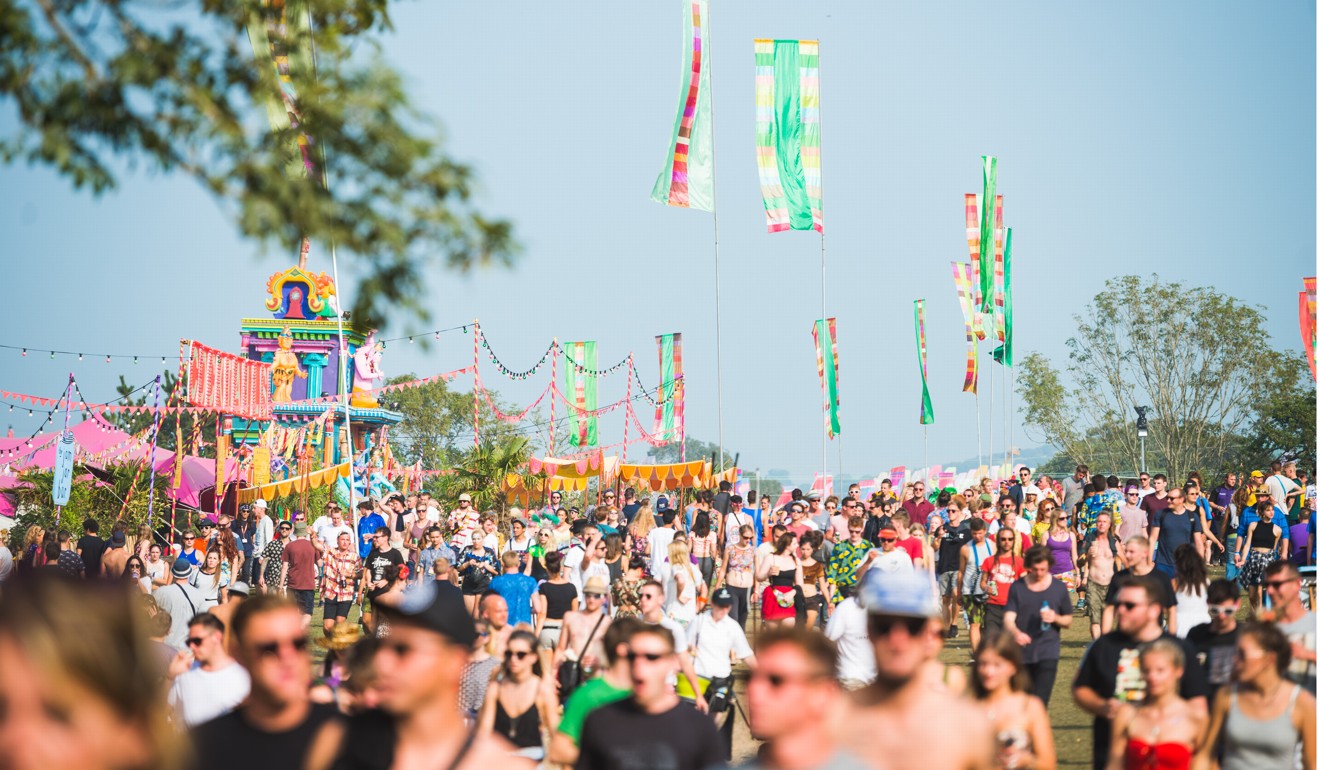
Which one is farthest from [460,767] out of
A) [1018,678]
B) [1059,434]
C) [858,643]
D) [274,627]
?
[1059,434]

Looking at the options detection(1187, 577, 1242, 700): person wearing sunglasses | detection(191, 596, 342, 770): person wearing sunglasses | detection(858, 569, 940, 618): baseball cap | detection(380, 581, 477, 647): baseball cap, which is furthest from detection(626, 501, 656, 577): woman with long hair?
detection(858, 569, 940, 618): baseball cap

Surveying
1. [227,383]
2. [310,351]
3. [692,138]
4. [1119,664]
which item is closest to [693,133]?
[692,138]

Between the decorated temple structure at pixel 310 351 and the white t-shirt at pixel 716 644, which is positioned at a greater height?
the decorated temple structure at pixel 310 351

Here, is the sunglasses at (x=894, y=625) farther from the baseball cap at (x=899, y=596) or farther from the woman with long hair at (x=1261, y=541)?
the woman with long hair at (x=1261, y=541)

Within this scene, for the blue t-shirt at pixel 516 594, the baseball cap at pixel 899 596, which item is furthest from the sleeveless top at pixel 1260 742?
the blue t-shirt at pixel 516 594

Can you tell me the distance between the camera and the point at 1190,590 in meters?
9.82

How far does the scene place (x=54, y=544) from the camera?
55.8 feet

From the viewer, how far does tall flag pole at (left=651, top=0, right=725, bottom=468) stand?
2170cm

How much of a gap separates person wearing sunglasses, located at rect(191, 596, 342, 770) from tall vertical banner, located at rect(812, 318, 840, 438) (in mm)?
24475

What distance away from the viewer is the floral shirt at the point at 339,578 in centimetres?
1639

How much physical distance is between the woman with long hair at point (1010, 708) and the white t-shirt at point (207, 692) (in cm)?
318

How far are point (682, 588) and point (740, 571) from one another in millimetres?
3479

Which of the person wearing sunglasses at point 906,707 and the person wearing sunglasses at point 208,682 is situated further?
the person wearing sunglasses at point 208,682

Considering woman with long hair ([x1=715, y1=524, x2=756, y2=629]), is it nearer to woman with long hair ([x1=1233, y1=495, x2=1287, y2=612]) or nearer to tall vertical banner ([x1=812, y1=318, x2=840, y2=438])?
woman with long hair ([x1=1233, y1=495, x2=1287, y2=612])
